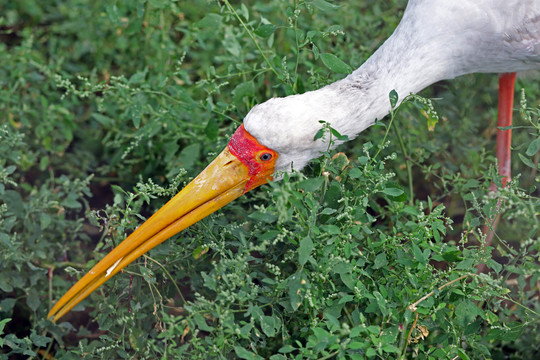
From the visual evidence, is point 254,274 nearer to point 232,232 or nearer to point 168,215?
point 232,232

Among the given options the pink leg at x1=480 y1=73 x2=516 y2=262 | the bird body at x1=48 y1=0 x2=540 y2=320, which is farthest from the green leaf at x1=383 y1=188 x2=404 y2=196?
the pink leg at x1=480 y1=73 x2=516 y2=262

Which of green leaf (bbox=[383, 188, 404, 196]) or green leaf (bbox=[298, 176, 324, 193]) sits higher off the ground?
green leaf (bbox=[298, 176, 324, 193])

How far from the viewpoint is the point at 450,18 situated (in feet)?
8.49

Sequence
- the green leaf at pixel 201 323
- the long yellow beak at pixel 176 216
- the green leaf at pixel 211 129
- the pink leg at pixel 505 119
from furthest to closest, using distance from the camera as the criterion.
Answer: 1. the pink leg at pixel 505 119
2. the green leaf at pixel 211 129
3. the long yellow beak at pixel 176 216
4. the green leaf at pixel 201 323

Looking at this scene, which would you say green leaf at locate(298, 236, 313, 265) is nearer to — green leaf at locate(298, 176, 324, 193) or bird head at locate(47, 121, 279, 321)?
green leaf at locate(298, 176, 324, 193)

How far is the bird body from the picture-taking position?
7.78 ft

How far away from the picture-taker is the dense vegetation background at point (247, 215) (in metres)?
1.93

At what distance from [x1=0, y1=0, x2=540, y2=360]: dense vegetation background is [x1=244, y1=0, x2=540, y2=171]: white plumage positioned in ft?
0.40

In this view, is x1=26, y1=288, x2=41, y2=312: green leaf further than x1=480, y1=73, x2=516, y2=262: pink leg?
No

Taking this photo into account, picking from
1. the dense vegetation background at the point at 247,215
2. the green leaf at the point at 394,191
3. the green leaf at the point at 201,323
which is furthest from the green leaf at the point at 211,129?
the green leaf at the point at 201,323

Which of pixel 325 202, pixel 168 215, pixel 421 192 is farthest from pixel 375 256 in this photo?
pixel 421 192

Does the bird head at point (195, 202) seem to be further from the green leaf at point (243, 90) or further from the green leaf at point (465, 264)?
the green leaf at point (465, 264)

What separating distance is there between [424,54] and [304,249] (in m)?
1.17

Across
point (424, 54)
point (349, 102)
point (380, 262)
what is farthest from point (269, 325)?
point (424, 54)
